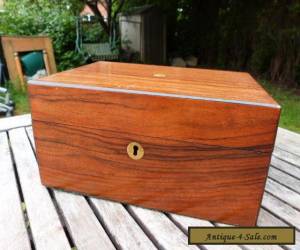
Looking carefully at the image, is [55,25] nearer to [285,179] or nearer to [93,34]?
[93,34]

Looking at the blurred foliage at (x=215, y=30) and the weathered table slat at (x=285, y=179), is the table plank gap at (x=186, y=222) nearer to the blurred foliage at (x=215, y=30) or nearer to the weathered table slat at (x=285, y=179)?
the weathered table slat at (x=285, y=179)

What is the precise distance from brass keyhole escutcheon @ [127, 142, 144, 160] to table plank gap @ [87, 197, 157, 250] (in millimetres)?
148

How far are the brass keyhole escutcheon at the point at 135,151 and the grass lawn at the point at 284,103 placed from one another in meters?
1.98

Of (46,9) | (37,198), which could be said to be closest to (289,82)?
(37,198)

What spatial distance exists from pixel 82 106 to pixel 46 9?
5.36 meters

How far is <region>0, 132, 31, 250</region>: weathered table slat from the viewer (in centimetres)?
66

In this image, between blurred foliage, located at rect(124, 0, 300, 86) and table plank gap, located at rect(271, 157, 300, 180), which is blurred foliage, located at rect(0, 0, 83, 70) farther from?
table plank gap, located at rect(271, 157, 300, 180)

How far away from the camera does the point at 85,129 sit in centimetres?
76

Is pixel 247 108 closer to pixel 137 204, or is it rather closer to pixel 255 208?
pixel 255 208

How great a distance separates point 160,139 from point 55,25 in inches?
178

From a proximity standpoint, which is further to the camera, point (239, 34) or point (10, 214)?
point (239, 34)

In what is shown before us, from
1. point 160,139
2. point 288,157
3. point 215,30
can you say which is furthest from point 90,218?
point 215,30

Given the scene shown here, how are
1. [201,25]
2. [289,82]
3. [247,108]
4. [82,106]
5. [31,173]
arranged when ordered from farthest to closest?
[201,25]
[289,82]
[31,173]
[82,106]
[247,108]

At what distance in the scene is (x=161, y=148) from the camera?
0.71m
